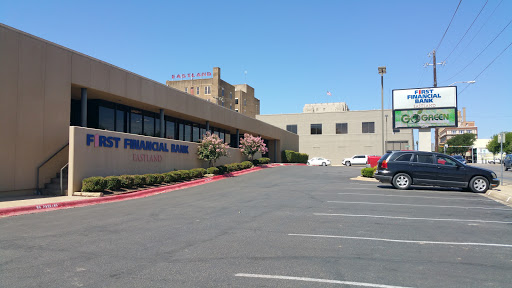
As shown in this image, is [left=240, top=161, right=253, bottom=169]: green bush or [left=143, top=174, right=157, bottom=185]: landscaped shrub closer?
[left=143, top=174, right=157, bottom=185]: landscaped shrub

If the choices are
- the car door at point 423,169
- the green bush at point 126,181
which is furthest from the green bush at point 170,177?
the car door at point 423,169

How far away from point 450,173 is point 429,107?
60.7ft

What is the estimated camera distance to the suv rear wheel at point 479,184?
53.6 feet

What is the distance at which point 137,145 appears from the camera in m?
17.8

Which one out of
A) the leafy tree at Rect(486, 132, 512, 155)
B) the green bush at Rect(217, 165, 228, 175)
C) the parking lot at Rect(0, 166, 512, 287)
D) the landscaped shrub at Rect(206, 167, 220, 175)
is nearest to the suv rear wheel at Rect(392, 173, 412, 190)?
the parking lot at Rect(0, 166, 512, 287)

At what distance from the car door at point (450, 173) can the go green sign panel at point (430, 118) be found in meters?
17.6

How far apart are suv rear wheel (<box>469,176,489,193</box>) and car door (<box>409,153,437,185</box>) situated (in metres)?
1.61

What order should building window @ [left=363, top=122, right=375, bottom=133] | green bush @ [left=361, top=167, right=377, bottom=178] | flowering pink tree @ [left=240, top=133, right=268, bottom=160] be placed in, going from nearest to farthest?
green bush @ [left=361, top=167, right=377, bottom=178] → flowering pink tree @ [left=240, top=133, right=268, bottom=160] → building window @ [left=363, top=122, right=375, bottom=133]

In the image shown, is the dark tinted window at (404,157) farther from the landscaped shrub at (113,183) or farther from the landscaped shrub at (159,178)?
the landscaped shrub at (113,183)

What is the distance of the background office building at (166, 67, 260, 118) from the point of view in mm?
69500

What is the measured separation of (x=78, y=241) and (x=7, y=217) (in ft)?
14.3

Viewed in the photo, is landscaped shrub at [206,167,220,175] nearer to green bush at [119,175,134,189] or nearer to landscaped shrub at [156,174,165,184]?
landscaped shrub at [156,174,165,184]

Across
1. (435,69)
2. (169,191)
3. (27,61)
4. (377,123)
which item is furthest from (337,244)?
(377,123)

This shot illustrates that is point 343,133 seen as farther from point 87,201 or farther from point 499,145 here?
point 499,145
